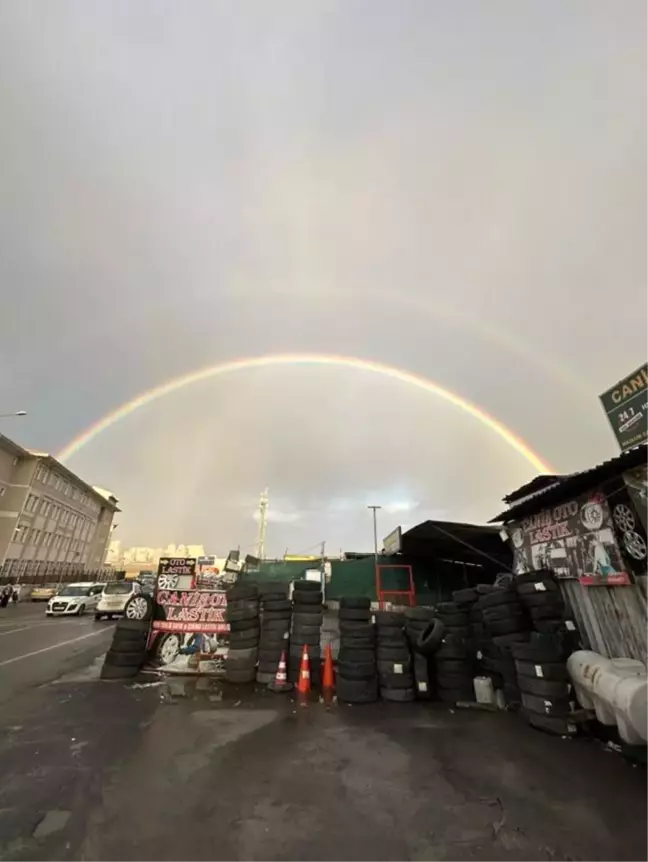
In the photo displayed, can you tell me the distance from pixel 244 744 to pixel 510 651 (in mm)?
4842

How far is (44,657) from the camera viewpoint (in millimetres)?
10742

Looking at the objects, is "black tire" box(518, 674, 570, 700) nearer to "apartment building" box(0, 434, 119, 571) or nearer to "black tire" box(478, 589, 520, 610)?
"black tire" box(478, 589, 520, 610)

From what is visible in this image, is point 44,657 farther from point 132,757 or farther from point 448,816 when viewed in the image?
point 448,816

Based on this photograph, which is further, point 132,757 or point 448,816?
point 132,757

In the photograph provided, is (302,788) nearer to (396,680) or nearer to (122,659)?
(396,680)

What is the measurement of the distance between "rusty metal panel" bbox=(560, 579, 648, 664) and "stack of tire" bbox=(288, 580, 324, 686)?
506cm

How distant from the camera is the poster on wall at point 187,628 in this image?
971 centimetres

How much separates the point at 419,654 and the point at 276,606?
3.23m

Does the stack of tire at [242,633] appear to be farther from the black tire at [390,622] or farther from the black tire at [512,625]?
the black tire at [512,625]

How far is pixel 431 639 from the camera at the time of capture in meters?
7.76

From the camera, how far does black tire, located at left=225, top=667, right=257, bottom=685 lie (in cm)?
862

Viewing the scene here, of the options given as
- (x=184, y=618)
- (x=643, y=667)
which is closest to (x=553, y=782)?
(x=643, y=667)

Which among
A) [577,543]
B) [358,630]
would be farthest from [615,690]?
[358,630]

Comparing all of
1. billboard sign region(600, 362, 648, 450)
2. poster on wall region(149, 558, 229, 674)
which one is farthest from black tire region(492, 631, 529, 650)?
poster on wall region(149, 558, 229, 674)
